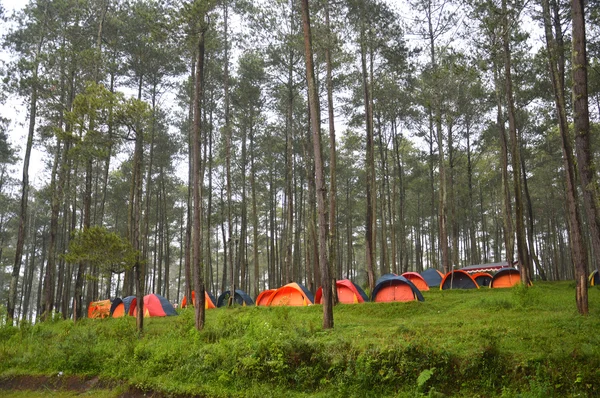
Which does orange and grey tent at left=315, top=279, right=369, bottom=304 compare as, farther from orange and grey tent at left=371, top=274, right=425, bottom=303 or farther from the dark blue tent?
the dark blue tent

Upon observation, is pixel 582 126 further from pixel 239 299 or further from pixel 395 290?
pixel 239 299

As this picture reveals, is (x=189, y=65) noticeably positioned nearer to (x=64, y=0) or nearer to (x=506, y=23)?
(x=64, y=0)

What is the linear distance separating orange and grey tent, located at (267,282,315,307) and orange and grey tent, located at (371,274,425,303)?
255 centimetres

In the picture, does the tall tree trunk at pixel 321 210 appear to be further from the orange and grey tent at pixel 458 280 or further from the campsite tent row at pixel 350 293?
the orange and grey tent at pixel 458 280

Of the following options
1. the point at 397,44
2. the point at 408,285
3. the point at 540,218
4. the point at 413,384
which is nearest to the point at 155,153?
the point at 397,44

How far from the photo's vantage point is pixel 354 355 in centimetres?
721

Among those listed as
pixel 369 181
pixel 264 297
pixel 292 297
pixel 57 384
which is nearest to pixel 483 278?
pixel 369 181

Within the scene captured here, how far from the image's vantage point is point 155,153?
2520cm

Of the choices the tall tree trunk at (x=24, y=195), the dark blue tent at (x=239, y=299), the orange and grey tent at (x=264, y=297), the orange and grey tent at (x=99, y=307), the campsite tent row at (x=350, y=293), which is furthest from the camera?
the dark blue tent at (x=239, y=299)

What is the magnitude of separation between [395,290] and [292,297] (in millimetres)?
4150

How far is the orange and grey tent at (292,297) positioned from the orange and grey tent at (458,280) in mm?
7160

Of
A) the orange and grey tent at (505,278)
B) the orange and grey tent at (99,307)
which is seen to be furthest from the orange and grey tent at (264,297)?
the orange and grey tent at (505,278)

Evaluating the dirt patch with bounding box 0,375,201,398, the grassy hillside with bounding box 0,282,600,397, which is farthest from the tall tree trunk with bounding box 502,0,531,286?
the dirt patch with bounding box 0,375,201,398

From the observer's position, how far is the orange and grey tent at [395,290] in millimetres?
14445
